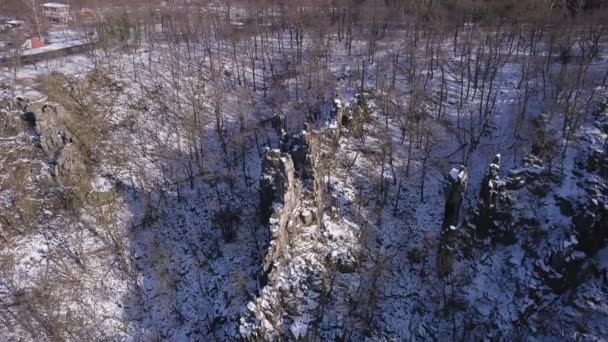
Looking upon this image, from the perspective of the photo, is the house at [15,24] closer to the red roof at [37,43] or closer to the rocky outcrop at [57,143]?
the red roof at [37,43]

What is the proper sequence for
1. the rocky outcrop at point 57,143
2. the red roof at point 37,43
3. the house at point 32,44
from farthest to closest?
the red roof at point 37,43, the house at point 32,44, the rocky outcrop at point 57,143

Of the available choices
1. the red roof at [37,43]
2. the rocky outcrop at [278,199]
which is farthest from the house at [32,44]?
the rocky outcrop at [278,199]

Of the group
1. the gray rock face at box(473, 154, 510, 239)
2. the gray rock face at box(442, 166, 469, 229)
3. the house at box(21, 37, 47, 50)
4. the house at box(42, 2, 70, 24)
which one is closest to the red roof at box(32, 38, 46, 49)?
the house at box(21, 37, 47, 50)

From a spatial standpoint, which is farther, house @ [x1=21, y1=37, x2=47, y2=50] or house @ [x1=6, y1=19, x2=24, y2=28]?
house @ [x1=6, y1=19, x2=24, y2=28]

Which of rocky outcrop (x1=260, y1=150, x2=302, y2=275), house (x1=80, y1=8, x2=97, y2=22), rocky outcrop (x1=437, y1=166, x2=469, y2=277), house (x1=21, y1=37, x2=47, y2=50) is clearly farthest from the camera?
house (x1=80, y1=8, x2=97, y2=22)

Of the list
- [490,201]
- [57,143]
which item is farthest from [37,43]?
[490,201]

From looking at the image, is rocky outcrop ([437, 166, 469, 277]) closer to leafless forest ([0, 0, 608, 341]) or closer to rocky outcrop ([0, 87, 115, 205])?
leafless forest ([0, 0, 608, 341])

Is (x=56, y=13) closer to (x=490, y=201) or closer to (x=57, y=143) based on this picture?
(x=57, y=143)

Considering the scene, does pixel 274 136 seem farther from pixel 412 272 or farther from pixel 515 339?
pixel 515 339
